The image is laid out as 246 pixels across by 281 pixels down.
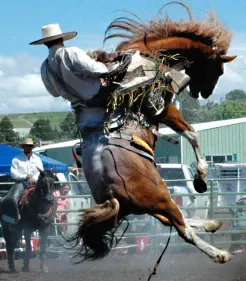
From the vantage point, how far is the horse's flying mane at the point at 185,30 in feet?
25.0

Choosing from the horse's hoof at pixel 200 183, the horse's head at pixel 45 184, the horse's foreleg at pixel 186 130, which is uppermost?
the horse's foreleg at pixel 186 130

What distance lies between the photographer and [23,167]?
12969mm

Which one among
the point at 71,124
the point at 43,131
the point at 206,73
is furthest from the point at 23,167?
the point at 43,131

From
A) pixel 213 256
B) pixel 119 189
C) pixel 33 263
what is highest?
pixel 119 189

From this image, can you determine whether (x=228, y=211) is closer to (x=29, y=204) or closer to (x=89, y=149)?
(x=29, y=204)

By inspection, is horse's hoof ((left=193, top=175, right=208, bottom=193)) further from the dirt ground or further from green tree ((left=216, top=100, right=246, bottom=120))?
green tree ((left=216, top=100, right=246, bottom=120))

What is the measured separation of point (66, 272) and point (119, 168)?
552cm

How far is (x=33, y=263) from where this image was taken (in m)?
13.2

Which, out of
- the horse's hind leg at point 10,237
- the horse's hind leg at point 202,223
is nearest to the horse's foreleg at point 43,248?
the horse's hind leg at point 10,237

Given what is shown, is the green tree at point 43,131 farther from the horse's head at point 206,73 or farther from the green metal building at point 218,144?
the horse's head at point 206,73

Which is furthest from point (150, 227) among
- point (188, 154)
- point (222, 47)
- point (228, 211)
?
point (188, 154)

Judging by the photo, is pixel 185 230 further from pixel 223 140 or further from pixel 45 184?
pixel 223 140

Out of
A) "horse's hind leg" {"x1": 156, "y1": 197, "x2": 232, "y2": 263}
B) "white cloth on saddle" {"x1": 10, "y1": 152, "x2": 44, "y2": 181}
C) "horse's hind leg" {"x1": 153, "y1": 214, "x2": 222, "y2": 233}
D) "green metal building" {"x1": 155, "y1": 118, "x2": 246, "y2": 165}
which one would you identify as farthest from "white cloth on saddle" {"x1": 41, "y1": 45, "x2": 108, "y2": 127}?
"green metal building" {"x1": 155, "y1": 118, "x2": 246, "y2": 165}

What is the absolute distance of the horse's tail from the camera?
6.84 metres
